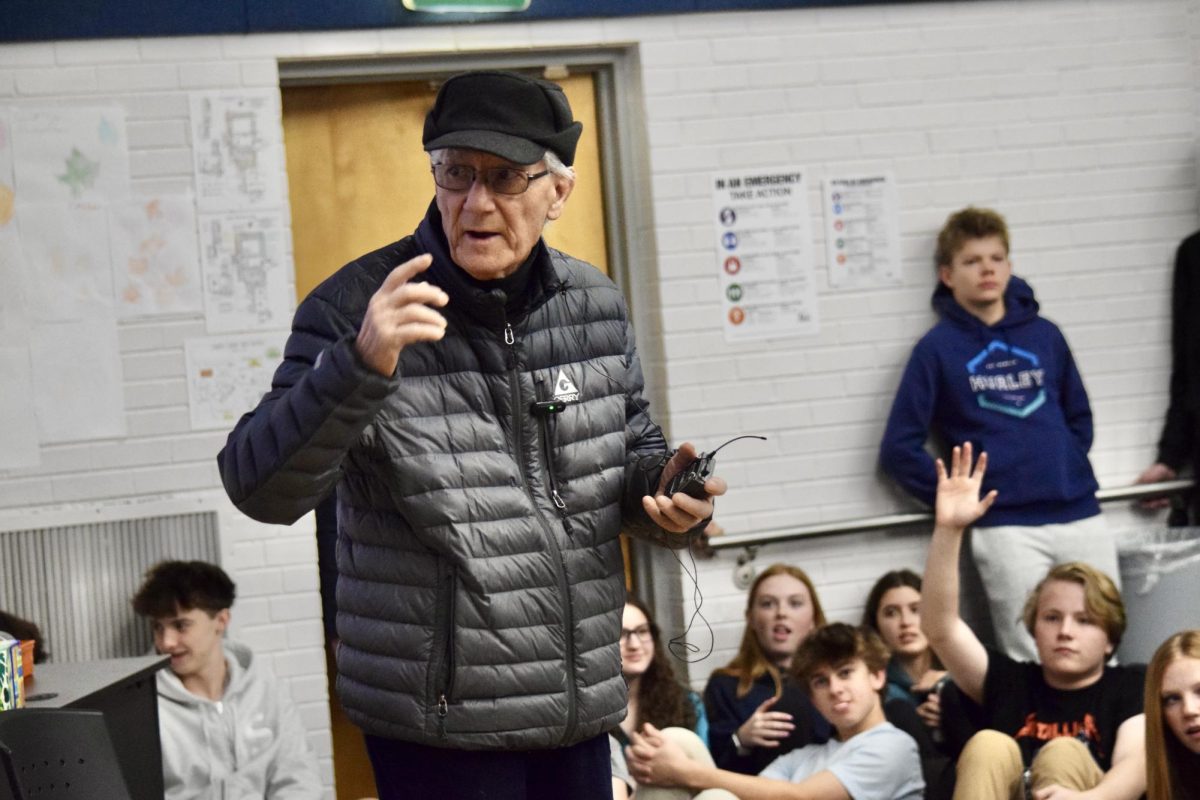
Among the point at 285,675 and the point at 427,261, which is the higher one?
the point at 427,261

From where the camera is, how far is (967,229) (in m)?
4.63

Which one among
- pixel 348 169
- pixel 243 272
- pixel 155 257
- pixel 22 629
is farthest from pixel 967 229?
pixel 22 629

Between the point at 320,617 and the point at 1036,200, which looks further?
the point at 1036,200

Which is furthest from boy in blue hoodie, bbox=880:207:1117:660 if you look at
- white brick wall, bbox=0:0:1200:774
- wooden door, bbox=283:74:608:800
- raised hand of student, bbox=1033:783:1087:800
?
raised hand of student, bbox=1033:783:1087:800

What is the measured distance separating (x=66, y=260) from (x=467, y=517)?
2821mm

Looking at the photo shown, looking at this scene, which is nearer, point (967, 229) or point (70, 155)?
point (70, 155)

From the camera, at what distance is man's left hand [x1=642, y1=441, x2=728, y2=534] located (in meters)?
1.81

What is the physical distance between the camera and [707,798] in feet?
11.5

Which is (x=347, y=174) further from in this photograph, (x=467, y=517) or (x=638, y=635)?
(x=467, y=517)

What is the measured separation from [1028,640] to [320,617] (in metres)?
2.08

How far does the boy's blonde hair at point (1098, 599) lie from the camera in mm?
3594

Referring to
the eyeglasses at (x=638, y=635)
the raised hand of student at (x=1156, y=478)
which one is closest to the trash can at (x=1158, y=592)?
the raised hand of student at (x=1156, y=478)

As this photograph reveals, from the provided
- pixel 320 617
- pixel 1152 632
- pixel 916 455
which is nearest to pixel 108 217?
pixel 320 617

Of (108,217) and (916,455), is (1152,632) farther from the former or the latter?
(108,217)
